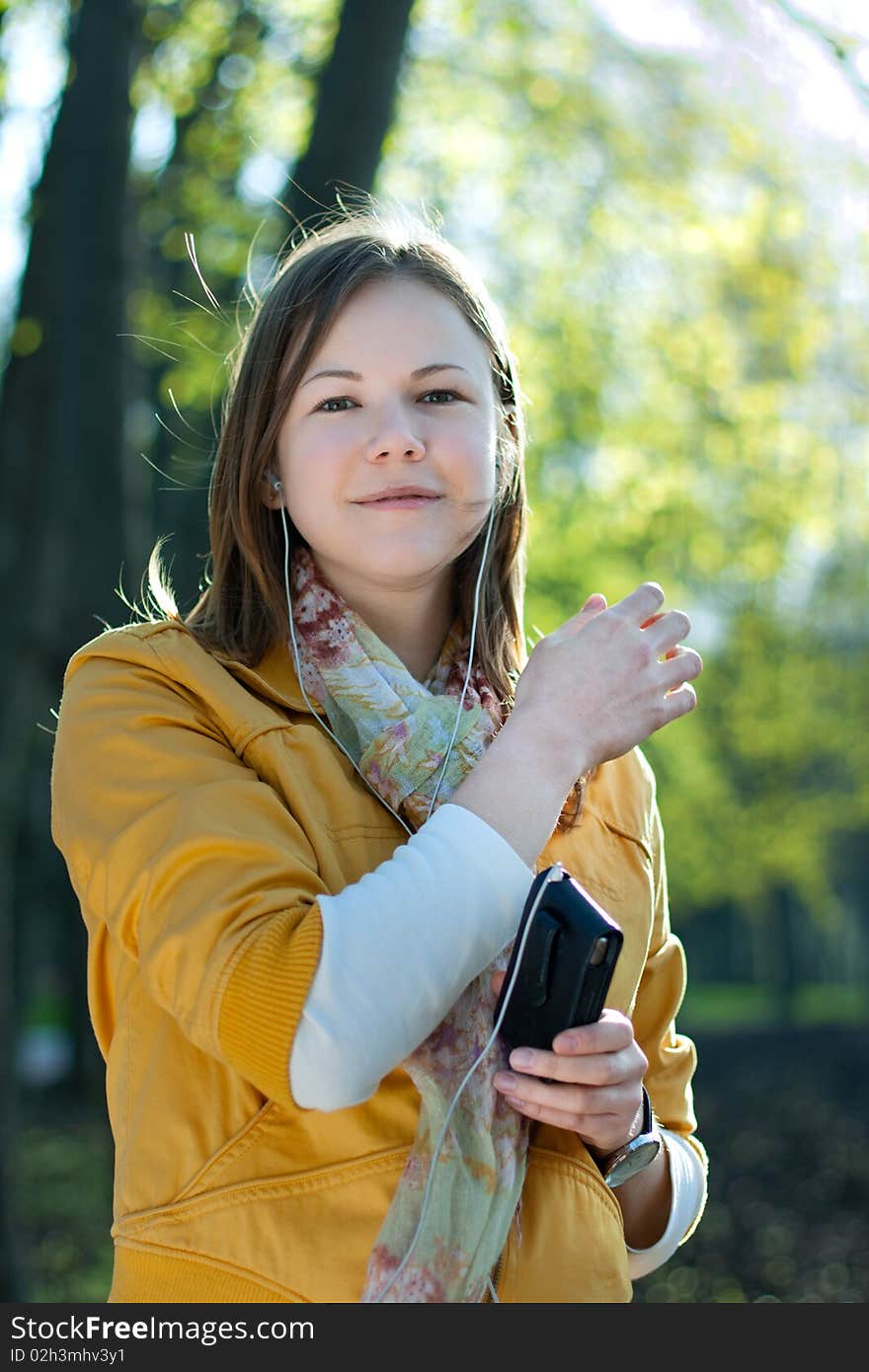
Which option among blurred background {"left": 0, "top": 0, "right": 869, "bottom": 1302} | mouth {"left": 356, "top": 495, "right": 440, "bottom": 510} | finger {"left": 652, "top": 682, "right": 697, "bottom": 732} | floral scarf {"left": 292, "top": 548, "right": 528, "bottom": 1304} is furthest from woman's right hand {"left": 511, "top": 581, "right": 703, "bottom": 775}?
blurred background {"left": 0, "top": 0, "right": 869, "bottom": 1302}

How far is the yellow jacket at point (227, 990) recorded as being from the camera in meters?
1.77

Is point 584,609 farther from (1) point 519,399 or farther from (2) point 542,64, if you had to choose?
(2) point 542,64

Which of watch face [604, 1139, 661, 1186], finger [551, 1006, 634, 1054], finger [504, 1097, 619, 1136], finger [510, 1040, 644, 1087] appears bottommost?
watch face [604, 1139, 661, 1186]

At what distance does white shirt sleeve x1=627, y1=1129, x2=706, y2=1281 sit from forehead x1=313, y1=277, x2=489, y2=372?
1.23 meters

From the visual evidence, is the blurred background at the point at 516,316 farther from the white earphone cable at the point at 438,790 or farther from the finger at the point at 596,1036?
the finger at the point at 596,1036

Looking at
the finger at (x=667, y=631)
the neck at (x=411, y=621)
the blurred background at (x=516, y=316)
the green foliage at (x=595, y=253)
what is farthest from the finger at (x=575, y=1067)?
the green foliage at (x=595, y=253)

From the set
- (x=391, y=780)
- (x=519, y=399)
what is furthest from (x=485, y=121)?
(x=391, y=780)

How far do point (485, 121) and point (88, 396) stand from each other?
566 centimetres

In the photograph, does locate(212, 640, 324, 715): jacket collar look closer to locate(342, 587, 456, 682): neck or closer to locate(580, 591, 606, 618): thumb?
locate(342, 587, 456, 682): neck

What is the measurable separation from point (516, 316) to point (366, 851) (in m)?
9.29

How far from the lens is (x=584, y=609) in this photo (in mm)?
2205

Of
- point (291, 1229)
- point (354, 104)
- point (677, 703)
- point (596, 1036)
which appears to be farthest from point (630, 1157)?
point (354, 104)

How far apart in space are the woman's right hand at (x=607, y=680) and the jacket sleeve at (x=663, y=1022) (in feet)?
1.29

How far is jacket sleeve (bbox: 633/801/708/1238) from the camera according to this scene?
2.41 metres
